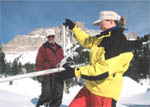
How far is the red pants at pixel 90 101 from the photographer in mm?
1604

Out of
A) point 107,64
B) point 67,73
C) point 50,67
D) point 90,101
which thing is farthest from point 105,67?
point 50,67

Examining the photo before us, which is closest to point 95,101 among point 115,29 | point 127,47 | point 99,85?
point 99,85


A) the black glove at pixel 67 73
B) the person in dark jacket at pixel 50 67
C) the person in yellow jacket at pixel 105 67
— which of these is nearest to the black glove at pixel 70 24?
the person in yellow jacket at pixel 105 67

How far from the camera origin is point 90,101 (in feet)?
5.62

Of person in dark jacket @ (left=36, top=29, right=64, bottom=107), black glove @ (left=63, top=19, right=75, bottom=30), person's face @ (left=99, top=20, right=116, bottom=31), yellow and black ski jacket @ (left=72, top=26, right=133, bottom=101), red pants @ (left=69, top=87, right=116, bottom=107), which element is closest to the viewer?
yellow and black ski jacket @ (left=72, top=26, right=133, bottom=101)

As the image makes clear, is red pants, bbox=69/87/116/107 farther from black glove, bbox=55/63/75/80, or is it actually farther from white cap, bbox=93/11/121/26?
white cap, bbox=93/11/121/26

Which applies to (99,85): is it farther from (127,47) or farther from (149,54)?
(149,54)

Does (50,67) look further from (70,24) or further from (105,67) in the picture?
(105,67)

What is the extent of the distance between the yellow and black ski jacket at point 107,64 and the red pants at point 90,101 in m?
0.04

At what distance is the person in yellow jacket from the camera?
4.86ft

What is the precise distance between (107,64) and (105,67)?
0.09ft

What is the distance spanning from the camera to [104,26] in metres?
1.71

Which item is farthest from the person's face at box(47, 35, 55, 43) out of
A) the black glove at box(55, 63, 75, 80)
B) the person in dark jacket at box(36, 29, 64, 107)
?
the black glove at box(55, 63, 75, 80)

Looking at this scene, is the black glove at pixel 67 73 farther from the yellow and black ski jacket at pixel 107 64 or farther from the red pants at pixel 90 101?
the red pants at pixel 90 101
